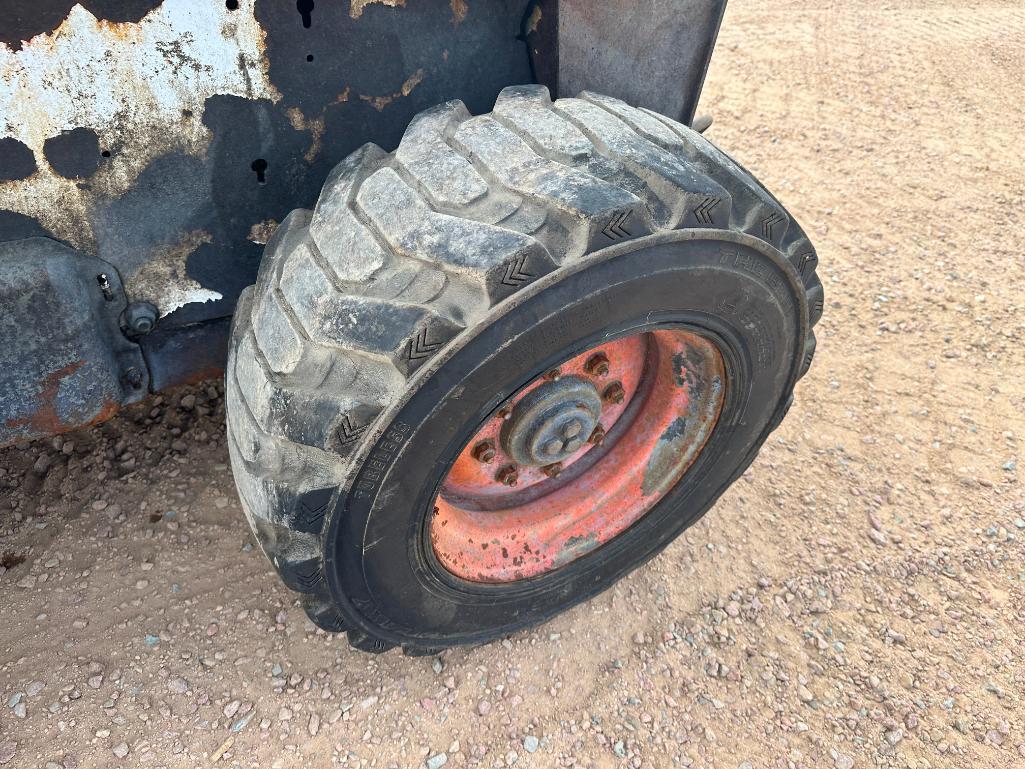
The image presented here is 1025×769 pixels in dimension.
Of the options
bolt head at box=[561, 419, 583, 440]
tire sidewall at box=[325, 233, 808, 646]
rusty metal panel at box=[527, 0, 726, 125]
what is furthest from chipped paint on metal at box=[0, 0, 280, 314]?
bolt head at box=[561, 419, 583, 440]

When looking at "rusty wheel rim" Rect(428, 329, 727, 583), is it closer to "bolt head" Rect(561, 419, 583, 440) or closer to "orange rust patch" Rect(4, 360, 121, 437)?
"bolt head" Rect(561, 419, 583, 440)

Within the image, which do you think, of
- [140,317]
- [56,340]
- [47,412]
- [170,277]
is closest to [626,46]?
[170,277]

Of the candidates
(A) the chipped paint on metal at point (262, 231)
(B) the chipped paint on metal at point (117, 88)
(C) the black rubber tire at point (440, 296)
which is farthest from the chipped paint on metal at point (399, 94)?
(A) the chipped paint on metal at point (262, 231)

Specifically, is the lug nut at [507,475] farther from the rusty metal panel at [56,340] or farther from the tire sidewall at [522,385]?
the rusty metal panel at [56,340]

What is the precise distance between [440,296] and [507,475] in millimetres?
792

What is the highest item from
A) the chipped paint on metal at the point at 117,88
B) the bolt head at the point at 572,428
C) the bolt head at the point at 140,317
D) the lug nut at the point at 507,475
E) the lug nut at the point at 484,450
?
the chipped paint on metal at the point at 117,88

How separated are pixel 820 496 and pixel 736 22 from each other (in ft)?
15.6

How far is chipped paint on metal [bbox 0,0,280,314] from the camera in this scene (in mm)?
1484

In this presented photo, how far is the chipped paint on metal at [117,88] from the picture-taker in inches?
58.4

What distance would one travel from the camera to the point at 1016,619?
247 cm

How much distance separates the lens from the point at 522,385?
161 cm

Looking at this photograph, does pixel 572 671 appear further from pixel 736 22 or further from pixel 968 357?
pixel 736 22

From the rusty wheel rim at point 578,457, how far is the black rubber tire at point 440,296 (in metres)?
0.22

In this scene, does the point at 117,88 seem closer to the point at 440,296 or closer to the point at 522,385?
the point at 440,296
